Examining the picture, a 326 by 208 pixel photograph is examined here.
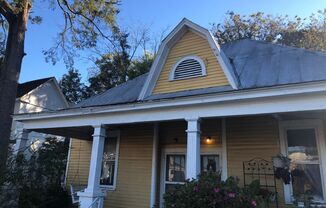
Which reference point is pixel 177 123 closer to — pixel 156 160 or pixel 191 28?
pixel 156 160

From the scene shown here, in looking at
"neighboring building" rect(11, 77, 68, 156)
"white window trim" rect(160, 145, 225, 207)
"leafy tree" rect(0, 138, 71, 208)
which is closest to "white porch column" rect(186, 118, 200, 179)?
"white window trim" rect(160, 145, 225, 207)

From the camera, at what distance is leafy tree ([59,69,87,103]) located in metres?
35.0

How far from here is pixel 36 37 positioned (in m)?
16.6

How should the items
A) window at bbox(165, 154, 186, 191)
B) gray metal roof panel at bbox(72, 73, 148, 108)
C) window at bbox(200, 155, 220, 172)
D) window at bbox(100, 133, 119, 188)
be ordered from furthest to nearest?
window at bbox(100, 133, 119, 188) → gray metal roof panel at bbox(72, 73, 148, 108) → window at bbox(165, 154, 186, 191) → window at bbox(200, 155, 220, 172)

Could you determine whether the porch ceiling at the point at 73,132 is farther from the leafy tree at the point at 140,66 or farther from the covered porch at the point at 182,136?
the leafy tree at the point at 140,66

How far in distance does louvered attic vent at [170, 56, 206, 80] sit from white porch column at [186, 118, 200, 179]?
7.59 feet

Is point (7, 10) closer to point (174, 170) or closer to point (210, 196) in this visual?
point (174, 170)

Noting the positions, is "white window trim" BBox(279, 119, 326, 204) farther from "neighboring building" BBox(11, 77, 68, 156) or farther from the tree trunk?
"neighboring building" BBox(11, 77, 68, 156)

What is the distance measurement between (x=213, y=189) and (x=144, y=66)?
788 inches

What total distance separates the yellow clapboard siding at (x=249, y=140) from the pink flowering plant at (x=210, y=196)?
96.4 inches

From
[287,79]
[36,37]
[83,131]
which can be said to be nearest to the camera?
[287,79]

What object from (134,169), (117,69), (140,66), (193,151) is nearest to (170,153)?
(134,169)

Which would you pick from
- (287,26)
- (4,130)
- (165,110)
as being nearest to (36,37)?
(4,130)

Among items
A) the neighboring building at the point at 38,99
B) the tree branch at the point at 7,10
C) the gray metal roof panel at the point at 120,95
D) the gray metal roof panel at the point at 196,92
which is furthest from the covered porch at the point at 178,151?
the neighboring building at the point at 38,99
